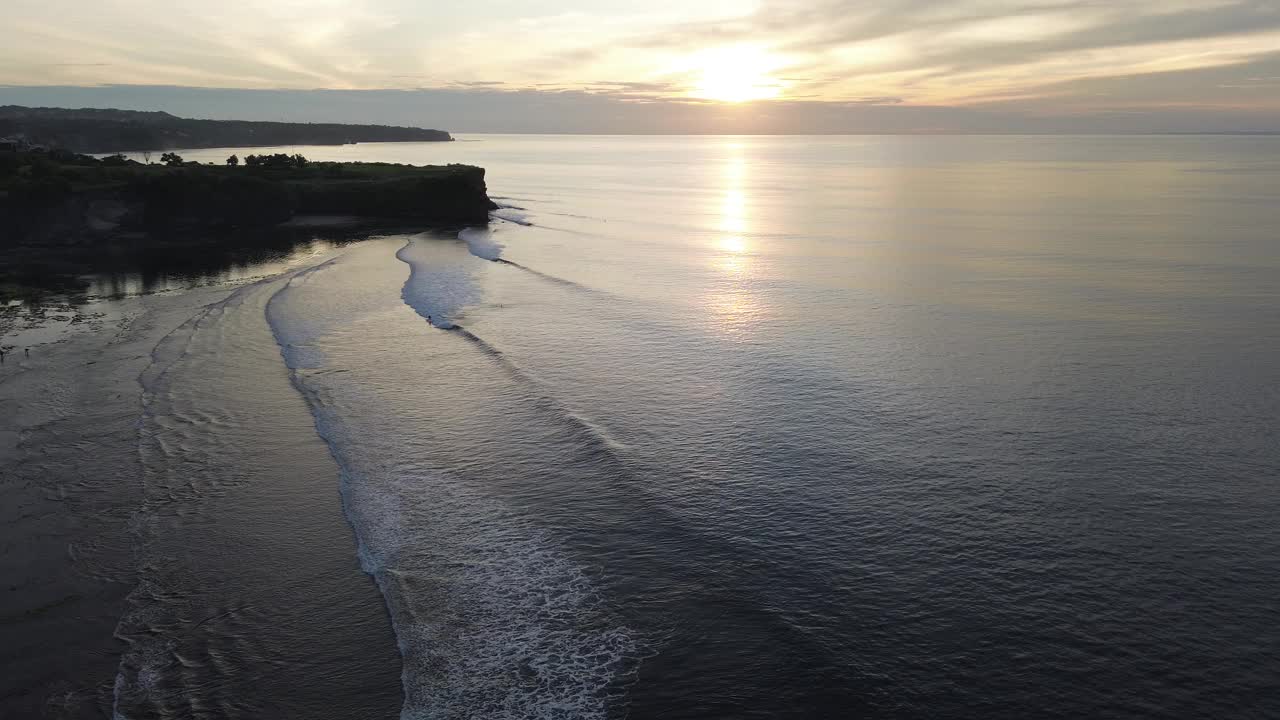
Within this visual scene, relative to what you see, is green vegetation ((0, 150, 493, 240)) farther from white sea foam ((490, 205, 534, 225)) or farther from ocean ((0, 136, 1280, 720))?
ocean ((0, 136, 1280, 720))

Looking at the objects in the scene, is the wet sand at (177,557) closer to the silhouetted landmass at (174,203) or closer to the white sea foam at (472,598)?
the white sea foam at (472,598)

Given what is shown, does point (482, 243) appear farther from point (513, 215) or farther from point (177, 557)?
point (177, 557)

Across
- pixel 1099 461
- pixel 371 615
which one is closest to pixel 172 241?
pixel 371 615

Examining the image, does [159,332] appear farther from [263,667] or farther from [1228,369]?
[1228,369]

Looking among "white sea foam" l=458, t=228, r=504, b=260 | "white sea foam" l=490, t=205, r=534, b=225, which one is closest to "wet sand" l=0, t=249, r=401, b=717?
"white sea foam" l=458, t=228, r=504, b=260

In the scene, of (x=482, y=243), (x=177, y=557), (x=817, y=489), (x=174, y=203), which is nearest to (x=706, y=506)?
(x=817, y=489)

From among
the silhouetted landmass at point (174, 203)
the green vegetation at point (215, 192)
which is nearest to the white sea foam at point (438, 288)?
the silhouetted landmass at point (174, 203)
